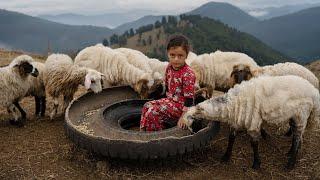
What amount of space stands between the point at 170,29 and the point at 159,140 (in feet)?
521

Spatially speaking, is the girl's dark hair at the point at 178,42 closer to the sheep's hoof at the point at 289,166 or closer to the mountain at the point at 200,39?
the sheep's hoof at the point at 289,166

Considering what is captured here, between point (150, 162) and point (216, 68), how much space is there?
411 centimetres

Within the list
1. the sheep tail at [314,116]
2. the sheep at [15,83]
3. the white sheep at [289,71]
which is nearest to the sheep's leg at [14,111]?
the sheep at [15,83]

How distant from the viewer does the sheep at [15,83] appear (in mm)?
8938

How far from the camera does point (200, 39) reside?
143125 mm

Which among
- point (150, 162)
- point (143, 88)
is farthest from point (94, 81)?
point (150, 162)

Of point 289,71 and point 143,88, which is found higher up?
point 289,71

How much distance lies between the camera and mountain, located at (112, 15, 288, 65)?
463 feet

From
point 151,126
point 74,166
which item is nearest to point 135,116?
point 151,126

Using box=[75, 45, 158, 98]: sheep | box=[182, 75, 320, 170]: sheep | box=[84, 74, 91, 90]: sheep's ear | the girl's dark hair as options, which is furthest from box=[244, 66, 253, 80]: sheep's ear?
box=[84, 74, 91, 90]: sheep's ear

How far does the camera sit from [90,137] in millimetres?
6480

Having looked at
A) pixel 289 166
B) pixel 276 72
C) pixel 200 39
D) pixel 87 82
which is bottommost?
pixel 200 39

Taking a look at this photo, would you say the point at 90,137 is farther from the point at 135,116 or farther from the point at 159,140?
the point at 135,116

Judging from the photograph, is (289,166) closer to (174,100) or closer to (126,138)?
(174,100)
